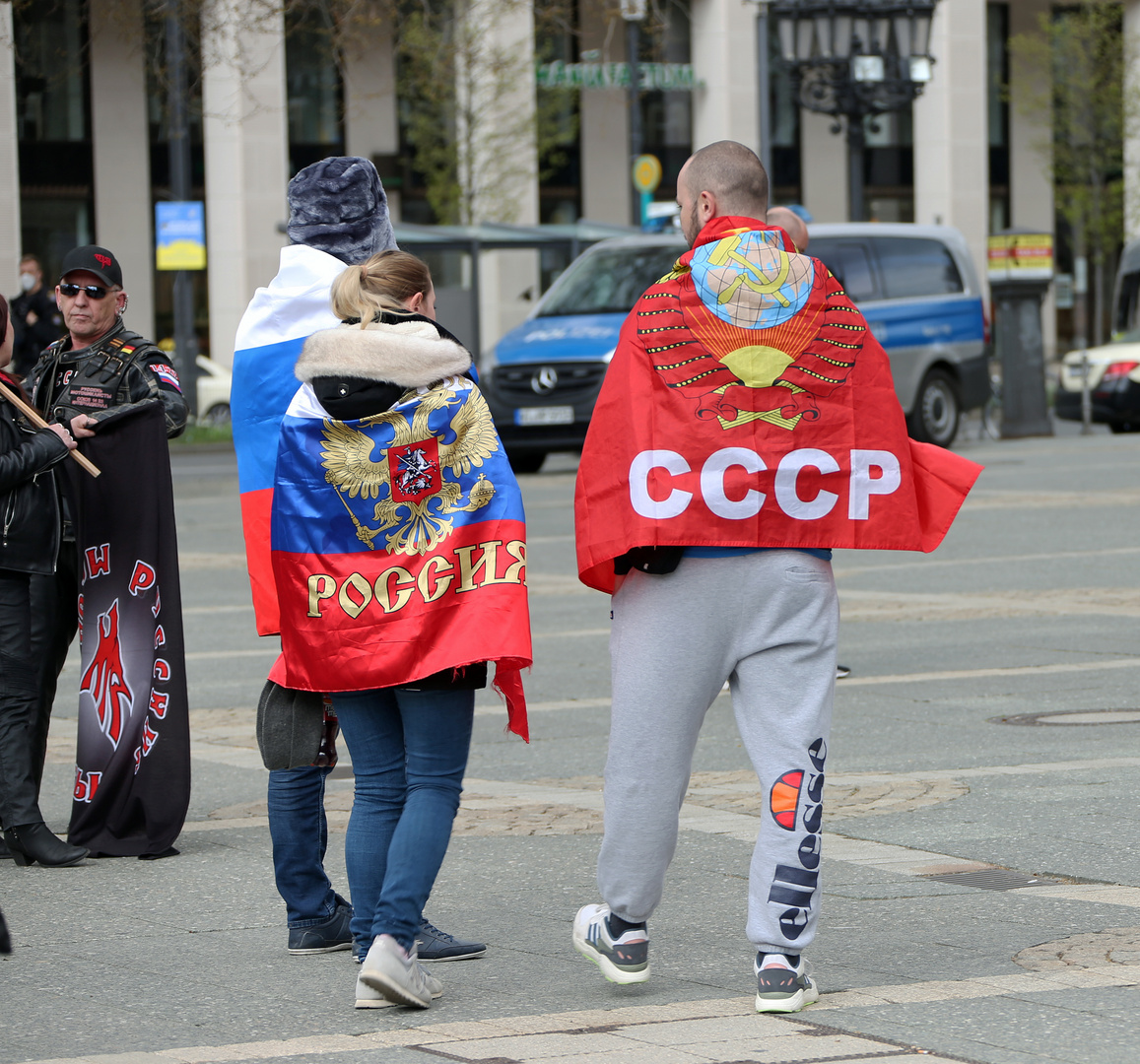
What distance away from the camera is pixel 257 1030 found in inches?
162

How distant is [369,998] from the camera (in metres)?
Result: 4.25

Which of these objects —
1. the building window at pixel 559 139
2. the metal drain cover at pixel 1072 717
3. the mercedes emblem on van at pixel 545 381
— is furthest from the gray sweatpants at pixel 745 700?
the building window at pixel 559 139

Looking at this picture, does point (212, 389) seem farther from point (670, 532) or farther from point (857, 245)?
point (670, 532)

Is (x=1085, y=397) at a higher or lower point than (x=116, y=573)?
lower

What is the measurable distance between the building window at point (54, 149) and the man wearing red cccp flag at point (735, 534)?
39819 mm

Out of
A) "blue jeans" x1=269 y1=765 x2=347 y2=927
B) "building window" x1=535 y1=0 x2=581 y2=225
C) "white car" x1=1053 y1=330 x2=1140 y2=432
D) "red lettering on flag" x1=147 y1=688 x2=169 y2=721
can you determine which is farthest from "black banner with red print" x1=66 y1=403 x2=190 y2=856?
"building window" x1=535 y1=0 x2=581 y2=225

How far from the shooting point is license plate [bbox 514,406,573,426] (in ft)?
66.0

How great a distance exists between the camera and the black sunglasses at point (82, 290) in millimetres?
6277

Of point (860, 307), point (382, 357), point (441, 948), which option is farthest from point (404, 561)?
point (860, 307)

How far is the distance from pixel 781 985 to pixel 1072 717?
3935 mm

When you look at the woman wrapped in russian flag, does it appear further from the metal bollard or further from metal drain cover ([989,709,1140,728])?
the metal bollard

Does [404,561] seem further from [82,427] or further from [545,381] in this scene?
[545,381]

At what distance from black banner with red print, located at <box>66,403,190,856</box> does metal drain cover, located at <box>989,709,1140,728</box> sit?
3.18 m

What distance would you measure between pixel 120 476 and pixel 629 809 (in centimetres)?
260
